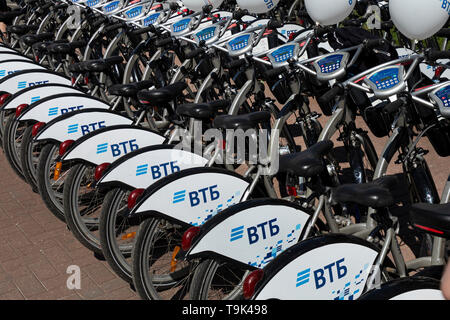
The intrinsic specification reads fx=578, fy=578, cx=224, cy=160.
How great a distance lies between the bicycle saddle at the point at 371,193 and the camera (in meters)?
2.50

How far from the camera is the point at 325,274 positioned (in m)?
2.55

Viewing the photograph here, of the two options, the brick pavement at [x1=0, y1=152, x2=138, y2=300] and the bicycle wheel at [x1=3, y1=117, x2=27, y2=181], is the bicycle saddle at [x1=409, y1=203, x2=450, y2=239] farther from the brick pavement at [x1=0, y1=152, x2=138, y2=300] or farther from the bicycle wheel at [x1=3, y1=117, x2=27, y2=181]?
the bicycle wheel at [x1=3, y1=117, x2=27, y2=181]

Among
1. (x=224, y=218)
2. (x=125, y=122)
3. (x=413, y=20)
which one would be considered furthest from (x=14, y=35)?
(x=224, y=218)

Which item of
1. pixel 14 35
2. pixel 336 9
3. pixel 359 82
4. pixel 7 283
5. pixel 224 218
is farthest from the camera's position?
pixel 14 35

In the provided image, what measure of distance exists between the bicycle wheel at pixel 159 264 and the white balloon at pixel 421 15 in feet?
7.63

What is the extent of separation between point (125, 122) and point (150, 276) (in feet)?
5.27

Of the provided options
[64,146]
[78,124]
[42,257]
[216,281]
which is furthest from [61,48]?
Answer: [216,281]

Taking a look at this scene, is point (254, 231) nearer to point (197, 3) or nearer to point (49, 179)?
point (49, 179)

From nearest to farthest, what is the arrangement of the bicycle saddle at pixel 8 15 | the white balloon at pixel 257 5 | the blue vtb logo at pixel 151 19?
the white balloon at pixel 257 5 → the blue vtb logo at pixel 151 19 → the bicycle saddle at pixel 8 15

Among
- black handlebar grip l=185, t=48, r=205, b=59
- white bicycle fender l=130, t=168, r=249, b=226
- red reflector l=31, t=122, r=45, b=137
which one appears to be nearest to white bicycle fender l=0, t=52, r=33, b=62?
red reflector l=31, t=122, r=45, b=137

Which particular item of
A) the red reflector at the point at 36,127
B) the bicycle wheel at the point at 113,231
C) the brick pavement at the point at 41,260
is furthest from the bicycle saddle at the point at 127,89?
the brick pavement at the point at 41,260

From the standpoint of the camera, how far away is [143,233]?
3.28 m

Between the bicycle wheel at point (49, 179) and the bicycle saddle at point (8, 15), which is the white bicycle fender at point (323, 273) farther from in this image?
the bicycle saddle at point (8, 15)

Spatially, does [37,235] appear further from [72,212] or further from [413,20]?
[413,20]
